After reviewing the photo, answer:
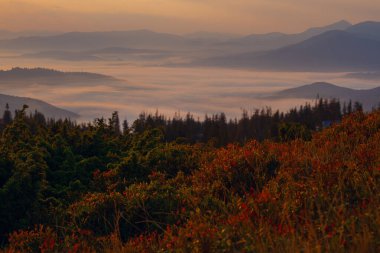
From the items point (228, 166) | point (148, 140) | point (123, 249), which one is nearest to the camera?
point (123, 249)

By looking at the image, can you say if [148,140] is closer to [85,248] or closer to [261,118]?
[85,248]

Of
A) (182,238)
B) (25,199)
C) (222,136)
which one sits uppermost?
(182,238)

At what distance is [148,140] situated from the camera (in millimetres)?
16828

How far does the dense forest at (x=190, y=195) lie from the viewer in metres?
5.81

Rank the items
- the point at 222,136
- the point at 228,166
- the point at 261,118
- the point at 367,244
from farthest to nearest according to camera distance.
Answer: the point at 261,118 → the point at 222,136 → the point at 228,166 → the point at 367,244

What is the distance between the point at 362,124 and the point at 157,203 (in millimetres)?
7214

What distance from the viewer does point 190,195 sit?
9000 millimetres

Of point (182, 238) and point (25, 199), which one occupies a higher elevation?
point (182, 238)

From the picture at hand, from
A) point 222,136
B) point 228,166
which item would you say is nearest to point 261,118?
point 222,136

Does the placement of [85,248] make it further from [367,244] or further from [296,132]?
[296,132]

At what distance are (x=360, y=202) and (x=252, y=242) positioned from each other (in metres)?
2.10

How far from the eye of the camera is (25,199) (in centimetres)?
1027

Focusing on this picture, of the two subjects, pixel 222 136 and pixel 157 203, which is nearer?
pixel 157 203

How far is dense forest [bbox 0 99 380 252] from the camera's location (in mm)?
5812
